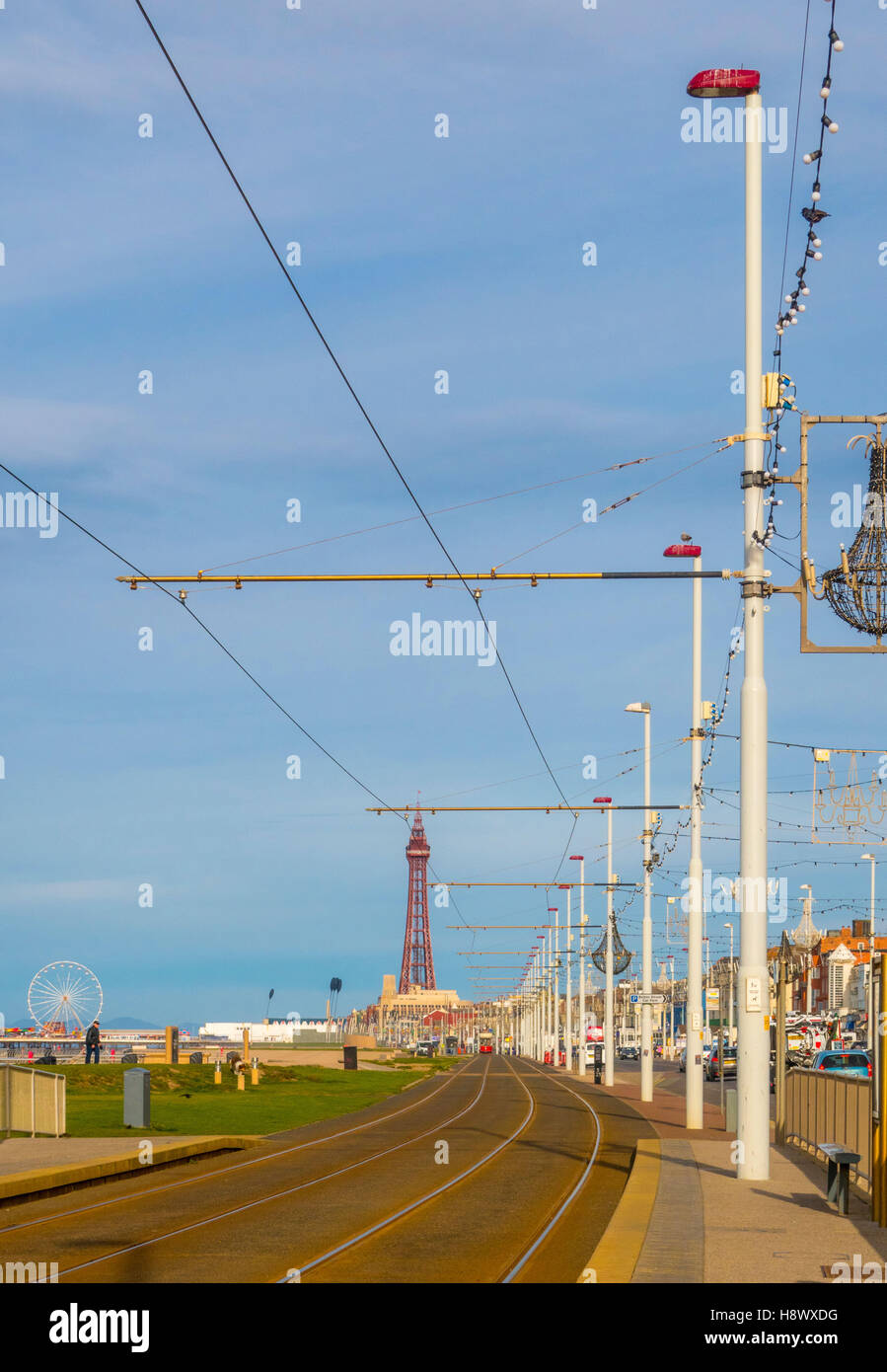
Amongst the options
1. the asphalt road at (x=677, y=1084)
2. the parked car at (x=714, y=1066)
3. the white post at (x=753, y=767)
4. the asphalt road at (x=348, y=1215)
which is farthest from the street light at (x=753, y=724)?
the parked car at (x=714, y=1066)

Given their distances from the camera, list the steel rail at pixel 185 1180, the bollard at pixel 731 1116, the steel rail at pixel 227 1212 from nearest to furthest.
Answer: the steel rail at pixel 227 1212 → the steel rail at pixel 185 1180 → the bollard at pixel 731 1116

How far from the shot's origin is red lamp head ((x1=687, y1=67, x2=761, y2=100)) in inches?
797

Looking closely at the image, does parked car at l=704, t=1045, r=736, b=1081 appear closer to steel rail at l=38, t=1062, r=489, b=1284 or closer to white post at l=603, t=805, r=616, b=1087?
Result: white post at l=603, t=805, r=616, b=1087

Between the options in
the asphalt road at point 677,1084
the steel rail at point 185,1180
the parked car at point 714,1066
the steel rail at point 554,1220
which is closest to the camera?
the steel rail at point 554,1220

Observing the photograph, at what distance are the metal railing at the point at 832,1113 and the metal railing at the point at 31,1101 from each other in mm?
13373

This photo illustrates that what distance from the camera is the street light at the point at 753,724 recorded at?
786 inches

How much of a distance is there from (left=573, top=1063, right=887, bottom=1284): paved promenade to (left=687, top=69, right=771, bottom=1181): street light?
40.7 inches

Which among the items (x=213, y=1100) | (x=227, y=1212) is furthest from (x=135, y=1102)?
(x=213, y=1100)

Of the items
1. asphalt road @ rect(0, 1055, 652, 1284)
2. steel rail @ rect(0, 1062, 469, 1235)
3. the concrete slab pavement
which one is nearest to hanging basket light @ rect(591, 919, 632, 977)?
steel rail @ rect(0, 1062, 469, 1235)

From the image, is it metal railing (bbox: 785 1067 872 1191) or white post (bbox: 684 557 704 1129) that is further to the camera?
white post (bbox: 684 557 704 1129)

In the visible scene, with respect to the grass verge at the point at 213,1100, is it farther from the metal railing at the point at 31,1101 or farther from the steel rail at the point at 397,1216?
the steel rail at the point at 397,1216

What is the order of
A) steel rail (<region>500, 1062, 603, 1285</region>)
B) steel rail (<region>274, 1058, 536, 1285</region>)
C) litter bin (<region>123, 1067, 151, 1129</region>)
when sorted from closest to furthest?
steel rail (<region>500, 1062, 603, 1285</region>), steel rail (<region>274, 1058, 536, 1285</region>), litter bin (<region>123, 1067, 151, 1129</region>)
